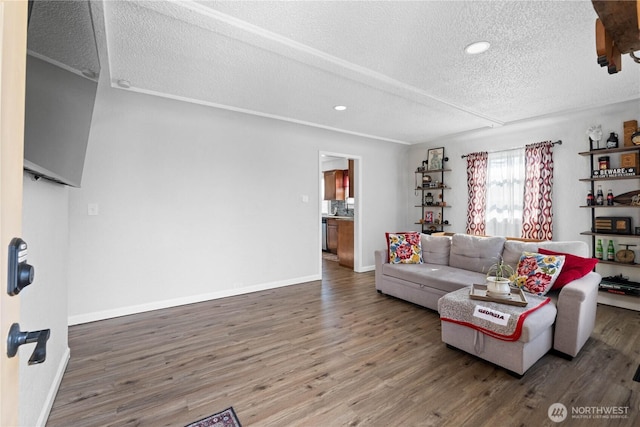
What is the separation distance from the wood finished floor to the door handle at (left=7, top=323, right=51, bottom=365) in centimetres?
139

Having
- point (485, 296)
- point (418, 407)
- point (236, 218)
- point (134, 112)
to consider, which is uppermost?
point (134, 112)

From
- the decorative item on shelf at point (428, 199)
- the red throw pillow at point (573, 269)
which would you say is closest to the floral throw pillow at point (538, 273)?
the red throw pillow at point (573, 269)

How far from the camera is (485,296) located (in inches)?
95.3

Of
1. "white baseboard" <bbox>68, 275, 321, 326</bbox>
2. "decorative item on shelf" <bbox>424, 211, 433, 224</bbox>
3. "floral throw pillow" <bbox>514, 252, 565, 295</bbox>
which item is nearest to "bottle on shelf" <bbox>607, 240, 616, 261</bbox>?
"floral throw pillow" <bbox>514, 252, 565, 295</bbox>

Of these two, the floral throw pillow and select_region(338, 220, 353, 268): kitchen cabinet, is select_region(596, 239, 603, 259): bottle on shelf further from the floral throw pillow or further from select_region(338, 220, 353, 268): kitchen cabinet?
select_region(338, 220, 353, 268): kitchen cabinet

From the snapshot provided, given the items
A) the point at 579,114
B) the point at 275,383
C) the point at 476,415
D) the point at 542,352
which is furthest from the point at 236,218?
the point at 579,114

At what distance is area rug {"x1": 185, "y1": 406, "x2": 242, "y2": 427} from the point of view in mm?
1684

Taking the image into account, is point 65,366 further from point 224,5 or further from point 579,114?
point 579,114

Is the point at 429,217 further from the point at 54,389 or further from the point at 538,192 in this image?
the point at 54,389

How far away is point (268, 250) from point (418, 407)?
2.97 m

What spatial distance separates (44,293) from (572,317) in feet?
12.3

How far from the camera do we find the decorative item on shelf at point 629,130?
3523 mm

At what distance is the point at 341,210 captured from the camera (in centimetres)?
791

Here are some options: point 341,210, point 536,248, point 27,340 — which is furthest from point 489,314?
point 341,210
